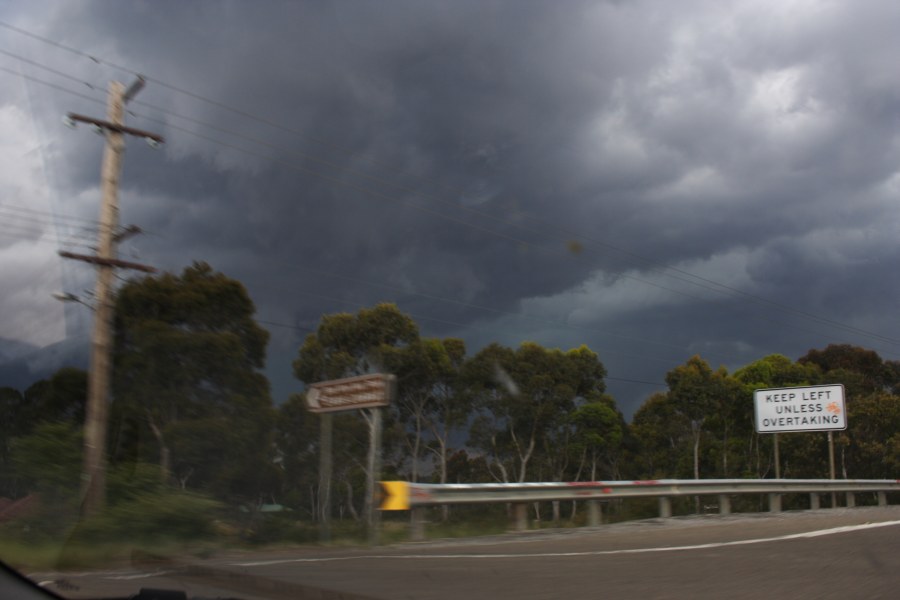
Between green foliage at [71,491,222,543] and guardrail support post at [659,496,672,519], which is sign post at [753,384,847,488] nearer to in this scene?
guardrail support post at [659,496,672,519]

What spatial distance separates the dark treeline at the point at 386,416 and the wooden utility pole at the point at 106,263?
0.46 metres

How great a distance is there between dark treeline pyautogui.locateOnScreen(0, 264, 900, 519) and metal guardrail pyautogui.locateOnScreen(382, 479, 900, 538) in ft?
12.1

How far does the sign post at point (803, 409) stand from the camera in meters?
30.3

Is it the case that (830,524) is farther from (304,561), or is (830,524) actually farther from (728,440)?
(728,440)

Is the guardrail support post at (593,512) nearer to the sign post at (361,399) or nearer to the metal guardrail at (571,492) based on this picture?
the metal guardrail at (571,492)

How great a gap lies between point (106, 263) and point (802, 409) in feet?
83.4

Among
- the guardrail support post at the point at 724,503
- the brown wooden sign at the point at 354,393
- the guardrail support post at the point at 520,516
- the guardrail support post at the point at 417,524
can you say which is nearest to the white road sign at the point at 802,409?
the guardrail support post at the point at 724,503

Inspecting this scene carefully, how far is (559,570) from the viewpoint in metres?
7.98

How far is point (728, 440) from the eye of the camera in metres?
46.2

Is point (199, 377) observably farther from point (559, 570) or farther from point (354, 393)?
point (559, 570)

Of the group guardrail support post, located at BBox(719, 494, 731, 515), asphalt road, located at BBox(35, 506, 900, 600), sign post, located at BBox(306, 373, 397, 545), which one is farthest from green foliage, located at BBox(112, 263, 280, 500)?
guardrail support post, located at BBox(719, 494, 731, 515)

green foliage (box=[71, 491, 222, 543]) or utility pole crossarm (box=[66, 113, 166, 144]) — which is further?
utility pole crossarm (box=[66, 113, 166, 144])

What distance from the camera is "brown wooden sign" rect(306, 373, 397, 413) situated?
13211mm

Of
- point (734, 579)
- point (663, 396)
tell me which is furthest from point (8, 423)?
point (663, 396)
